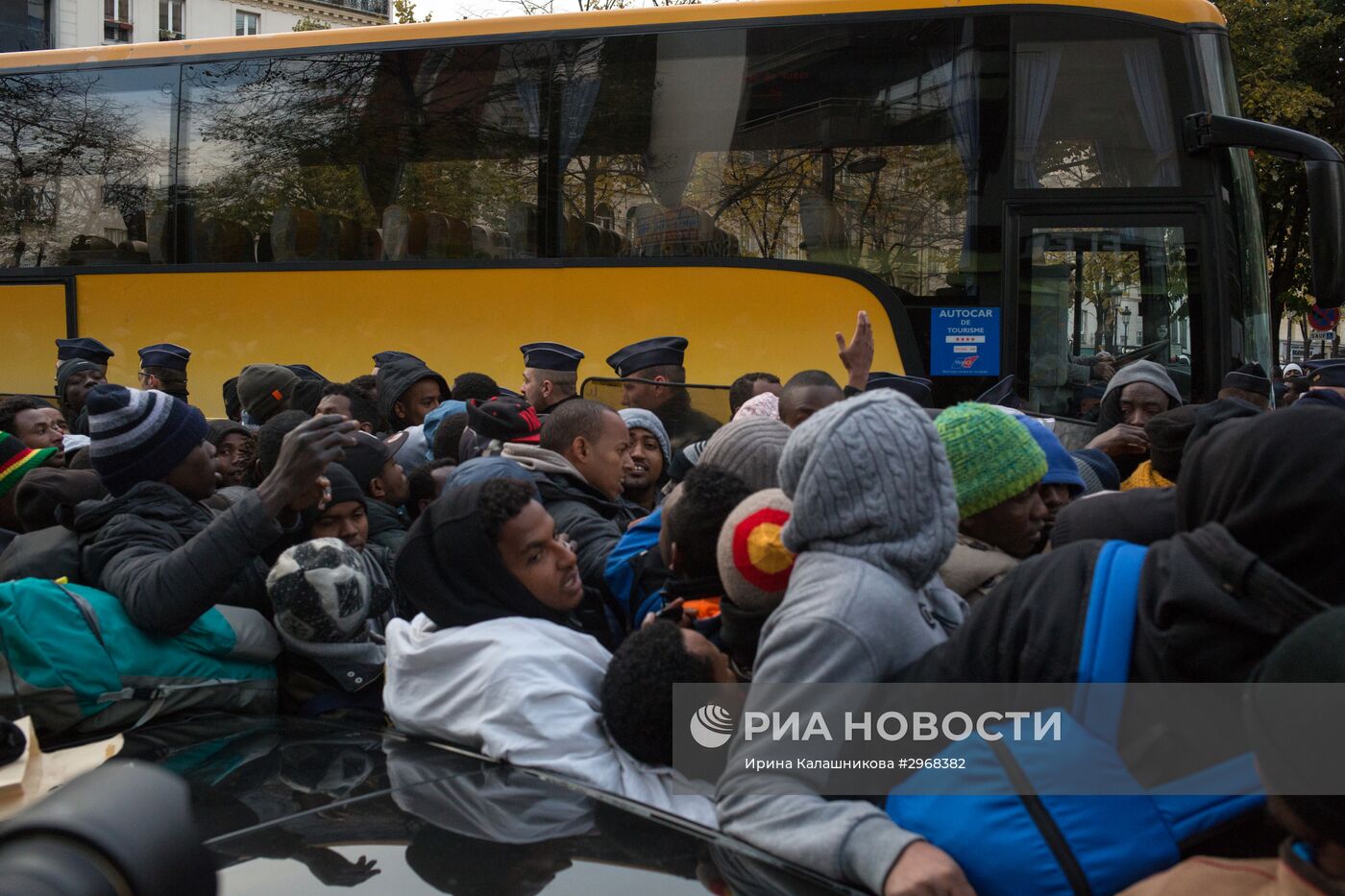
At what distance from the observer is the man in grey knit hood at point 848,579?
1997mm

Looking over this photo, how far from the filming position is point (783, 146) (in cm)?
836

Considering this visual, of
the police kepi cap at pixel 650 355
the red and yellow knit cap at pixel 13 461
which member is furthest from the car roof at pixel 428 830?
the police kepi cap at pixel 650 355

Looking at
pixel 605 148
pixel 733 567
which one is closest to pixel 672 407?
pixel 605 148

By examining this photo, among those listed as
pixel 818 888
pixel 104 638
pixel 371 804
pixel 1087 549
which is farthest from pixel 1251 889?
pixel 104 638

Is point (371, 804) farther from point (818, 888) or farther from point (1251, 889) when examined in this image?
point (1251, 889)

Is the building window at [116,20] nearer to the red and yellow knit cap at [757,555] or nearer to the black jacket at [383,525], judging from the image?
the black jacket at [383,525]

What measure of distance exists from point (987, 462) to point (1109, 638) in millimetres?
864

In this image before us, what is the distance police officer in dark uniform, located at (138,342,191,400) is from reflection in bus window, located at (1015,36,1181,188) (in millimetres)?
5771

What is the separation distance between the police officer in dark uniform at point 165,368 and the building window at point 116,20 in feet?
131

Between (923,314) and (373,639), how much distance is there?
5466 mm

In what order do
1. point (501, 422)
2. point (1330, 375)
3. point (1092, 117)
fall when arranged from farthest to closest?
point (1092, 117) < point (1330, 375) < point (501, 422)

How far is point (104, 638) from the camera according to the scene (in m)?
3.06

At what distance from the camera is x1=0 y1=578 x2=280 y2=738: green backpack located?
293 centimetres

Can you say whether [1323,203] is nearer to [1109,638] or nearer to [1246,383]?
[1246,383]
